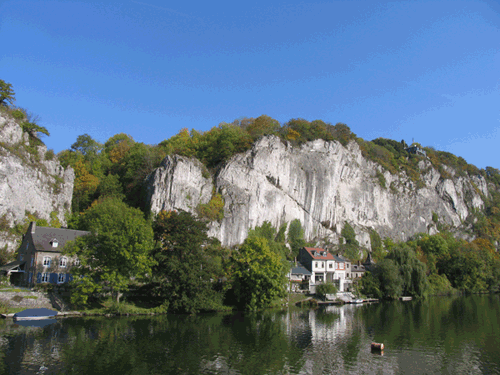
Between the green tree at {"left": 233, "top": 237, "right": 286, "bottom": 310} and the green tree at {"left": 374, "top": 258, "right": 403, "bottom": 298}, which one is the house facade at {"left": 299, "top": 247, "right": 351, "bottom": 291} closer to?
the green tree at {"left": 374, "top": 258, "right": 403, "bottom": 298}

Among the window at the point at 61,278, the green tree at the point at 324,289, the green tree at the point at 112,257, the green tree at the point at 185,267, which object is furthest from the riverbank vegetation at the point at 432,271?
the window at the point at 61,278

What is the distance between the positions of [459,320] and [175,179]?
144ft

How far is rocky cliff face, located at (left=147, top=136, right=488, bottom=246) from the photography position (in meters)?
Answer: 61.2

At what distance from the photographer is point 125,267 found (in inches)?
1410

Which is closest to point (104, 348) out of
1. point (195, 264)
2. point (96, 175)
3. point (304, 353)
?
point (304, 353)

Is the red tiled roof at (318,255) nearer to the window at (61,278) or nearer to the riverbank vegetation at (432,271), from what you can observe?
the riverbank vegetation at (432,271)

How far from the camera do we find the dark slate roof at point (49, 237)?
3984cm

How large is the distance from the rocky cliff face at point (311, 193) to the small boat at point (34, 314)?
27.0m

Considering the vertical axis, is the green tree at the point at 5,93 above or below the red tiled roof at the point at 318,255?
above

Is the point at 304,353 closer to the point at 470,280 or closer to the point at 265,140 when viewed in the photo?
the point at 265,140

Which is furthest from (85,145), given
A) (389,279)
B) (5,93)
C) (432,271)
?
(432,271)

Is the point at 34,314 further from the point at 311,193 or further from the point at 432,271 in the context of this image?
the point at 432,271

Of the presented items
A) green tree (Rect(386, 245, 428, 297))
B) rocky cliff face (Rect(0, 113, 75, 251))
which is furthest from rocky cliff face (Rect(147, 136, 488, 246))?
green tree (Rect(386, 245, 428, 297))

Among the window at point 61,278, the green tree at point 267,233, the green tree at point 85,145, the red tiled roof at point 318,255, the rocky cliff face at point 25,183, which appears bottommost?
the window at point 61,278
